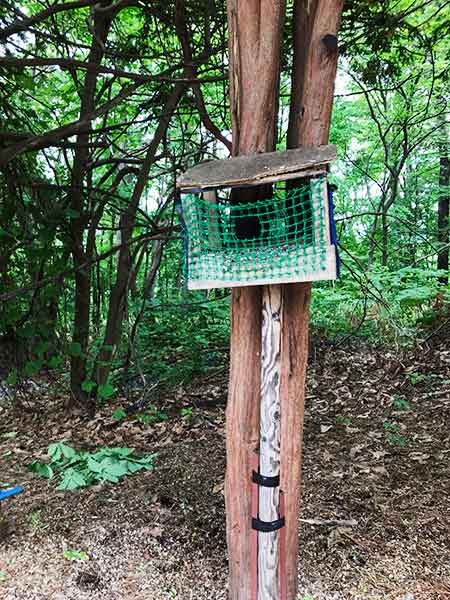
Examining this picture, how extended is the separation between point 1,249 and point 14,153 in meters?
0.97

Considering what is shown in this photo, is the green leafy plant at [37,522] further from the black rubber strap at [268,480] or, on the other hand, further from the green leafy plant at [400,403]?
the green leafy plant at [400,403]

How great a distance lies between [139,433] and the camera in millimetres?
3836

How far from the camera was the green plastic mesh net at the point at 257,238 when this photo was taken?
1444mm

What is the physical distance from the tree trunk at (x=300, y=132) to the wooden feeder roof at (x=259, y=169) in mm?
296

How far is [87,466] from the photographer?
3.15m

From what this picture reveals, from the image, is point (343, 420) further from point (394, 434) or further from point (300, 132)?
point (300, 132)

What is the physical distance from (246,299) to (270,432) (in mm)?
527

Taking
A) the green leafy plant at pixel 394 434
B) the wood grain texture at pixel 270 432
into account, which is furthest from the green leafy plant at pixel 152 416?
the wood grain texture at pixel 270 432

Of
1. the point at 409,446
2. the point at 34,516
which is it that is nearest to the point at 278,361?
the point at 34,516

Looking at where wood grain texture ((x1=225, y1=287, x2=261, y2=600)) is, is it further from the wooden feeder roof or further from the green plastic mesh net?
the wooden feeder roof

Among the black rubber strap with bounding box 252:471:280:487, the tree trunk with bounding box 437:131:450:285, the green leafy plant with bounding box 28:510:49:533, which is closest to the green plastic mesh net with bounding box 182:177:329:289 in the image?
the black rubber strap with bounding box 252:471:280:487

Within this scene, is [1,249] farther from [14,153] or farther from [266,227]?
[266,227]

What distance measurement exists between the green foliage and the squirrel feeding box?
6.71 feet

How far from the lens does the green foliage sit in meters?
2.99
